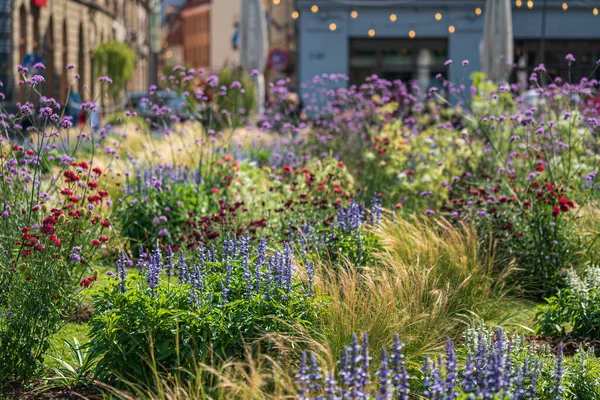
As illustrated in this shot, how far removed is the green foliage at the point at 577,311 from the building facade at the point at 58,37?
1243cm

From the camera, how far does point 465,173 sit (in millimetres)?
8430

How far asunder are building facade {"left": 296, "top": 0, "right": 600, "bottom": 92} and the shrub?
26087 millimetres

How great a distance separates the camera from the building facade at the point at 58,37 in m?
22.0

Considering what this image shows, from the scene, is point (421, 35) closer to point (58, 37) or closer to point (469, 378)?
point (58, 37)

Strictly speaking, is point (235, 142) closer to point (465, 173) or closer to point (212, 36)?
point (465, 173)

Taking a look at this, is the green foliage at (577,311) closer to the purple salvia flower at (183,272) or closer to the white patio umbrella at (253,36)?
the purple salvia flower at (183,272)

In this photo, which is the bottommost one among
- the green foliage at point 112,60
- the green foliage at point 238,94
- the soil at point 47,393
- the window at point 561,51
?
the soil at point 47,393

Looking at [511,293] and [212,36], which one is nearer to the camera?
[511,293]

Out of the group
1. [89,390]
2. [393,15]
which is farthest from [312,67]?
[89,390]

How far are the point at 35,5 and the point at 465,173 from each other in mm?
18026

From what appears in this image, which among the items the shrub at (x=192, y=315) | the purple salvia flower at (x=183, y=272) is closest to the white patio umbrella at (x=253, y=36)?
the purple salvia flower at (x=183, y=272)

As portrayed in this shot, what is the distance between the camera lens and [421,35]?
31.0 m

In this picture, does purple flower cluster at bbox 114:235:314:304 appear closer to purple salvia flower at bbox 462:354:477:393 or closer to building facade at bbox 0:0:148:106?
purple salvia flower at bbox 462:354:477:393

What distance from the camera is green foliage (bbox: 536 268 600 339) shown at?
5.54 m
